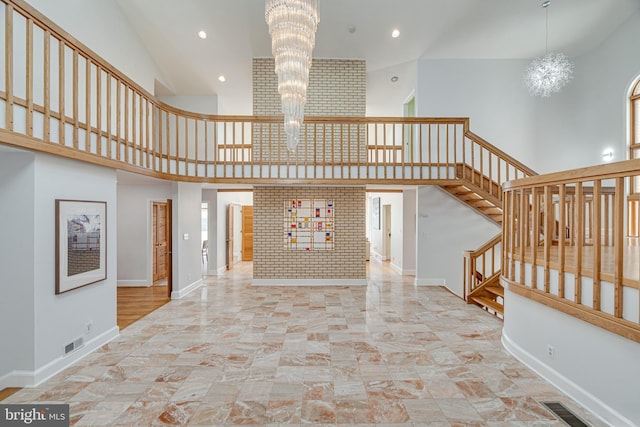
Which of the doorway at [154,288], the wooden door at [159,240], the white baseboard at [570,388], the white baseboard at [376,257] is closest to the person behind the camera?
the white baseboard at [570,388]

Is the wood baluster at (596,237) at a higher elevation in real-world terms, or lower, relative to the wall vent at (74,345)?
higher

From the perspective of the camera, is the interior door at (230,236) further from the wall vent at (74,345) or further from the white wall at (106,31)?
the wall vent at (74,345)

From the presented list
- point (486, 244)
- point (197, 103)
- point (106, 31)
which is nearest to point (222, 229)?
point (197, 103)

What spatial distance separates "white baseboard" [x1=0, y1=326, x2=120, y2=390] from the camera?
3.20 metres

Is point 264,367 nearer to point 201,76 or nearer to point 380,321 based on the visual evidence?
point 380,321

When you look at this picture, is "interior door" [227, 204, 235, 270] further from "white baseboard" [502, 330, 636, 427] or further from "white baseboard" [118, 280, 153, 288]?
"white baseboard" [502, 330, 636, 427]

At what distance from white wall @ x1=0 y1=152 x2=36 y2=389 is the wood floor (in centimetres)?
171

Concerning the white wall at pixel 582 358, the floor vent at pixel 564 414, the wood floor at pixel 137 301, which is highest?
the white wall at pixel 582 358

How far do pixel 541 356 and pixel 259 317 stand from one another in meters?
3.86

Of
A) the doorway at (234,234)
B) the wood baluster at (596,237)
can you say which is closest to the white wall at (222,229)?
the doorway at (234,234)

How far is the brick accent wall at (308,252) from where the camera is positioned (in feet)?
25.6

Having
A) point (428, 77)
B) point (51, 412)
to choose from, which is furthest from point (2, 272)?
point (428, 77)

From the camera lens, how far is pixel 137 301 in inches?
253

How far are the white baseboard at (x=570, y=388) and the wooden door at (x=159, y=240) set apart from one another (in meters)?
7.56
